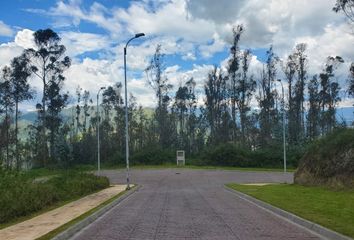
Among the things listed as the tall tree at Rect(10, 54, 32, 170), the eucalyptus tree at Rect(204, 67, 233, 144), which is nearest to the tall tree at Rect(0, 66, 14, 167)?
the tall tree at Rect(10, 54, 32, 170)

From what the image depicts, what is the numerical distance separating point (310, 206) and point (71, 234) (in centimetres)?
1076

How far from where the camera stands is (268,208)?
22328 millimetres

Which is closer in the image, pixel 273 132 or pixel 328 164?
pixel 328 164

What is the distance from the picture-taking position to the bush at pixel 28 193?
19406mm

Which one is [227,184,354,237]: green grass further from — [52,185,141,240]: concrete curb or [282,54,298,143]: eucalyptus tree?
[282,54,298,143]: eucalyptus tree

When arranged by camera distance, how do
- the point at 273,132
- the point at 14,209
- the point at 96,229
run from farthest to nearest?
the point at 273,132, the point at 14,209, the point at 96,229

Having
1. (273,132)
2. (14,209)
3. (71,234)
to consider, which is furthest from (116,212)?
(273,132)

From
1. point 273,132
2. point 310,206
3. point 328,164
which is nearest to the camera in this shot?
point 310,206

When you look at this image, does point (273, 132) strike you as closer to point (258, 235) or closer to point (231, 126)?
point (231, 126)

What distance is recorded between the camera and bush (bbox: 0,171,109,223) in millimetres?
19406

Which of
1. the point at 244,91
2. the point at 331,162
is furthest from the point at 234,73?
the point at 331,162

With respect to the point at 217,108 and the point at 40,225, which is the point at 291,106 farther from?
the point at 40,225

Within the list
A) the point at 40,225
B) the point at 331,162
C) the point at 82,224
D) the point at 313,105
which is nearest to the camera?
the point at 40,225

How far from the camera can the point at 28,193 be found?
21.8 metres
